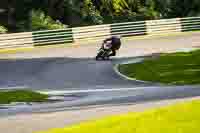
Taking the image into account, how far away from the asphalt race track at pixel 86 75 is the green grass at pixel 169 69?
2.55 ft

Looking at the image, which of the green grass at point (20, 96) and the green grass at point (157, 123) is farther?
the green grass at point (20, 96)

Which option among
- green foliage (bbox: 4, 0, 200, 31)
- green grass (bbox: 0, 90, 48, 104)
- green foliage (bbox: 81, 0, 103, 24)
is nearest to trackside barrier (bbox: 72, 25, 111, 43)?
green foliage (bbox: 4, 0, 200, 31)

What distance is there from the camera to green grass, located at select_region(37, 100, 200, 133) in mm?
8781

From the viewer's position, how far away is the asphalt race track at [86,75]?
18636 mm

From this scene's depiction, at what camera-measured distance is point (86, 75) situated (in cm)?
2642

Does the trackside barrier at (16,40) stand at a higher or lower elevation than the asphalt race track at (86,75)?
higher

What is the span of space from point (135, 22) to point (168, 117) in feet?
97.8

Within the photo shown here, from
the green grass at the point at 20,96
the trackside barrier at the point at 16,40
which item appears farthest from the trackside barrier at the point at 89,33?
the green grass at the point at 20,96

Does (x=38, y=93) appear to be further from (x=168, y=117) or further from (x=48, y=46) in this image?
(x=48, y=46)

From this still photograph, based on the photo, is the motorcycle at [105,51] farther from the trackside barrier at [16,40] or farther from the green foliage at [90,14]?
the green foliage at [90,14]

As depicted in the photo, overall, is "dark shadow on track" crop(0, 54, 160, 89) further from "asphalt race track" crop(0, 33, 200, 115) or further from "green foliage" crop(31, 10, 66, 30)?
"green foliage" crop(31, 10, 66, 30)

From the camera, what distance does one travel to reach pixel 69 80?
25.5m

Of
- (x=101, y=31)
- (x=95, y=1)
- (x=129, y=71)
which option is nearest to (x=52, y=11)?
(x=95, y=1)

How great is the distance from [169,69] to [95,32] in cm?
1231
